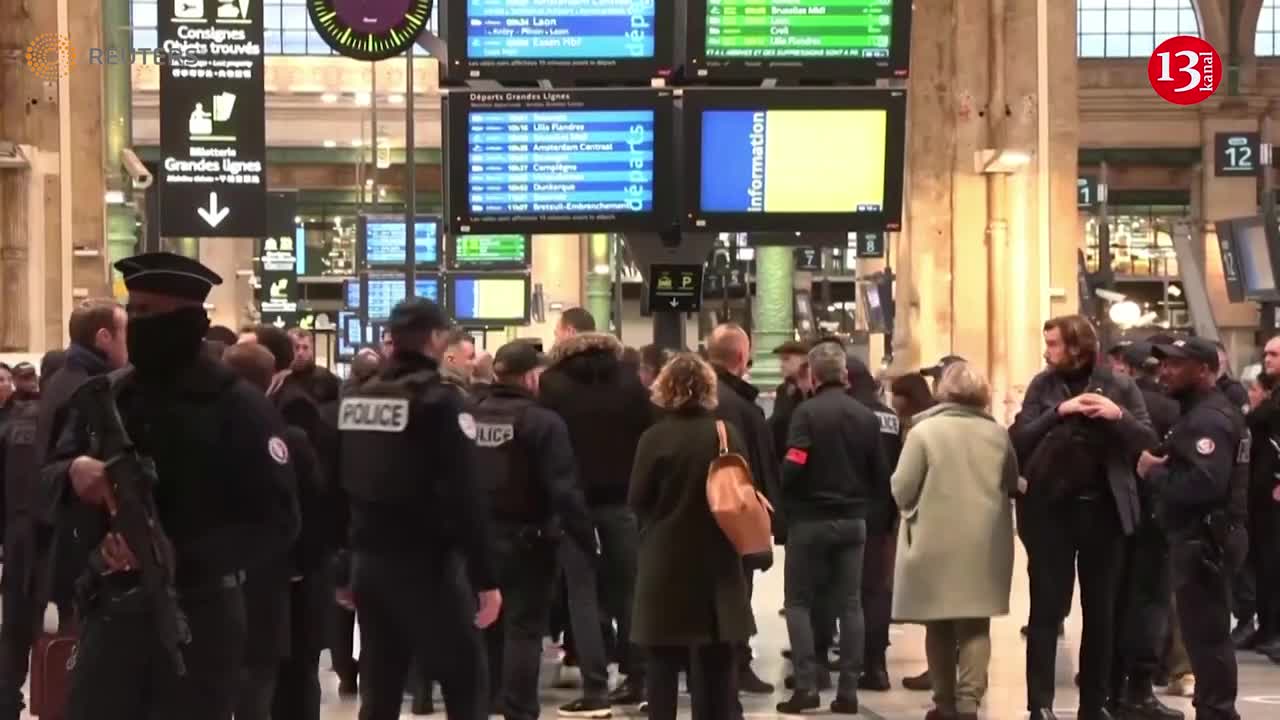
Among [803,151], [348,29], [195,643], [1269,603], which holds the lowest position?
[1269,603]

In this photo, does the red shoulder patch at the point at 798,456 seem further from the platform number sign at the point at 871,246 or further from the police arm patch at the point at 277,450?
the platform number sign at the point at 871,246

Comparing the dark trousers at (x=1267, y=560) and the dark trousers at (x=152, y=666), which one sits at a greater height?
the dark trousers at (x=152, y=666)

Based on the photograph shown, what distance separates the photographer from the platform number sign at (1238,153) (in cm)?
4244

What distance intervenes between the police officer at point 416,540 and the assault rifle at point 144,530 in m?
1.79

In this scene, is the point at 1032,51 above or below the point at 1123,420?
above

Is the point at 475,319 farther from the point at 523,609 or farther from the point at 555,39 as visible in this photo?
the point at 523,609

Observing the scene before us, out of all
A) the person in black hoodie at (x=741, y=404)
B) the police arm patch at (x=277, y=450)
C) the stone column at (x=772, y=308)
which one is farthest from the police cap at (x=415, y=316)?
the stone column at (x=772, y=308)

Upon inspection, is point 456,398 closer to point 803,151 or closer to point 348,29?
point 803,151

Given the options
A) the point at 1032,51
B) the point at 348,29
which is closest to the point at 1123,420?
the point at 348,29

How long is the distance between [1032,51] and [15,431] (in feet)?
60.6

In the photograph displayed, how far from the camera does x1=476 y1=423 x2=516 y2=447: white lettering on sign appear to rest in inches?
430

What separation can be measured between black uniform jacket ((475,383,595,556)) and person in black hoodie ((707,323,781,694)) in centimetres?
99

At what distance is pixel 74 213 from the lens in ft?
94.0

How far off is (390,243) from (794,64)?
84.5 ft
